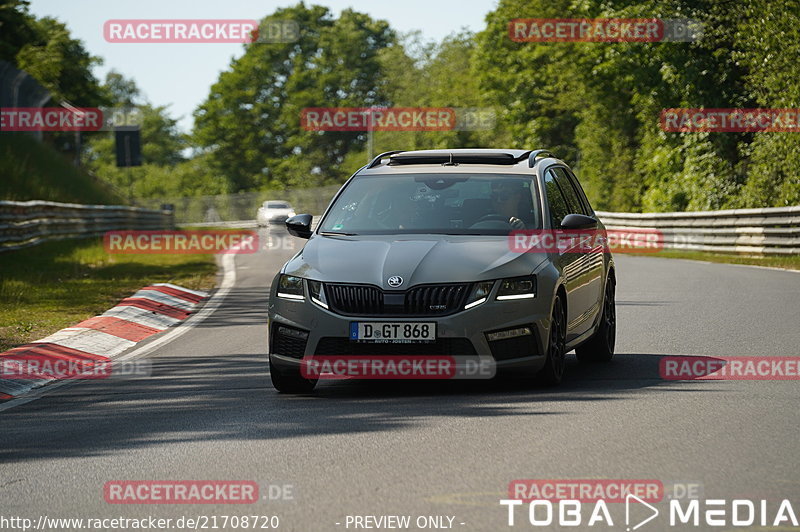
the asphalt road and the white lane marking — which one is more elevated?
the asphalt road

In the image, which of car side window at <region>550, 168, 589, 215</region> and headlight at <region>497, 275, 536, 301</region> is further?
car side window at <region>550, 168, 589, 215</region>

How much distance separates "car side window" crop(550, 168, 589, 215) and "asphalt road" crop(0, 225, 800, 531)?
4.38 feet

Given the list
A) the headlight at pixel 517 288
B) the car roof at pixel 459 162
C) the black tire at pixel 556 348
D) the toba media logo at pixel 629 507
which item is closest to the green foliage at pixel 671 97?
the car roof at pixel 459 162

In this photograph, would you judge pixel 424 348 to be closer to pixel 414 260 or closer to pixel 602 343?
pixel 414 260

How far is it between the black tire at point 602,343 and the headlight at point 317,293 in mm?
2688

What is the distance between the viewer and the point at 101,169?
144500mm

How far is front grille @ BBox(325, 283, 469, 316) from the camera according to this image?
8703mm

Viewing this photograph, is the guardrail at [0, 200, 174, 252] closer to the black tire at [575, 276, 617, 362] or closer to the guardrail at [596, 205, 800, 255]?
the guardrail at [596, 205, 800, 255]

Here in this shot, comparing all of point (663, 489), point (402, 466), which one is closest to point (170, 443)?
point (402, 466)

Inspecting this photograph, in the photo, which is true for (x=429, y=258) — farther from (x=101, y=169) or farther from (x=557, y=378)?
(x=101, y=169)

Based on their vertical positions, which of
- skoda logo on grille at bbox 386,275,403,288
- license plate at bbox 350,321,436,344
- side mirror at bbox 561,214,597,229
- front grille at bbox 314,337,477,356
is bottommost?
front grille at bbox 314,337,477,356

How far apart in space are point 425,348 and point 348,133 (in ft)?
345

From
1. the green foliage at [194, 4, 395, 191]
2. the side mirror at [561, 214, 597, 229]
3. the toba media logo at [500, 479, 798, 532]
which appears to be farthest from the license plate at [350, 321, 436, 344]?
the green foliage at [194, 4, 395, 191]

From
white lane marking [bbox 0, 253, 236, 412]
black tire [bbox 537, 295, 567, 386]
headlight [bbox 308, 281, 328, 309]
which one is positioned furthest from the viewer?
white lane marking [bbox 0, 253, 236, 412]
